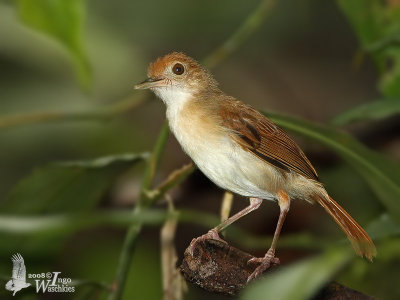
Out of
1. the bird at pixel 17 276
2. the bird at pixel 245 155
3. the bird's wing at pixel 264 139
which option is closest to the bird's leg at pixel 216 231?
the bird at pixel 245 155

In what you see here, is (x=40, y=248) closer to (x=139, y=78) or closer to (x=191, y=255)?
(x=191, y=255)

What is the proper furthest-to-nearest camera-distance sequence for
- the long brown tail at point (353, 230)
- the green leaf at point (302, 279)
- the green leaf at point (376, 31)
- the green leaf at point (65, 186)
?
the green leaf at point (376, 31)
the green leaf at point (65, 186)
the long brown tail at point (353, 230)
the green leaf at point (302, 279)

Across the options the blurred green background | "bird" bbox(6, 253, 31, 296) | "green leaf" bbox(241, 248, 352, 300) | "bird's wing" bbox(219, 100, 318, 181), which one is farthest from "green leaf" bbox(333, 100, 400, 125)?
"green leaf" bbox(241, 248, 352, 300)

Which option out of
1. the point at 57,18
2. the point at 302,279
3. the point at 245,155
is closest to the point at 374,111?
the point at 245,155

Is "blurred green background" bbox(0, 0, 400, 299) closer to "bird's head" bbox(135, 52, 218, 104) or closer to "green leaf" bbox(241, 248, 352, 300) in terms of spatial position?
"green leaf" bbox(241, 248, 352, 300)

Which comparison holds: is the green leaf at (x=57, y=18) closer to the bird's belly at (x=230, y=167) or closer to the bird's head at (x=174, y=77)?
the bird's head at (x=174, y=77)
